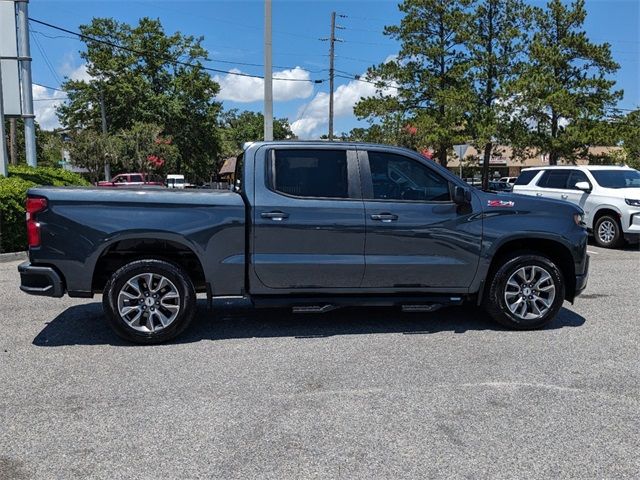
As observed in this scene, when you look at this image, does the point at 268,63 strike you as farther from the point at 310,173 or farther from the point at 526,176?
the point at 310,173

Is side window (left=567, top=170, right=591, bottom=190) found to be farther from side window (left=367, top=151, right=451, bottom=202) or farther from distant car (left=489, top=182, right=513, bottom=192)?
side window (left=367, top=151, right=451, bottom=202)

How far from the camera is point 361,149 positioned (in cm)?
559

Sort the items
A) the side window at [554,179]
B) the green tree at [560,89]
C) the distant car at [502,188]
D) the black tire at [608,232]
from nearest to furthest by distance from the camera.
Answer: the distant car at [502,188] → the black tire at [608,232] → the side window at [554,179] → the green tree at [560,89]

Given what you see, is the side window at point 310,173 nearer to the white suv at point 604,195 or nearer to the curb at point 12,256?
the curb at point 12,256

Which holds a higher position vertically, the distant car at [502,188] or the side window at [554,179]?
the side window at [554,179]

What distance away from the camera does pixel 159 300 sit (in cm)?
529

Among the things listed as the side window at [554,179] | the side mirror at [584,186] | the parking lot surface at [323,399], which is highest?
the side window at [554,179]

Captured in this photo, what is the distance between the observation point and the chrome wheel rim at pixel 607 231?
40.8 ft

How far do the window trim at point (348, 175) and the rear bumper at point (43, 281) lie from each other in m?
2.10

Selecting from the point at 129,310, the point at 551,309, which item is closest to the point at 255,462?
the point at 129,310

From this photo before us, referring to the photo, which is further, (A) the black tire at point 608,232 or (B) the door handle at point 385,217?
(A) the black tire at point 608,232

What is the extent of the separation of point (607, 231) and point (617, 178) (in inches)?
50.9

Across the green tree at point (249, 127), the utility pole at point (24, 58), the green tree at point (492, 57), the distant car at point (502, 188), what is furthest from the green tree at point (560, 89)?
the green tree at point (249, 127)

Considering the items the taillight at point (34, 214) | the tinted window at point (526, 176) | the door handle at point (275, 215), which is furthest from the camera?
the tinted window at point (526, 176)
